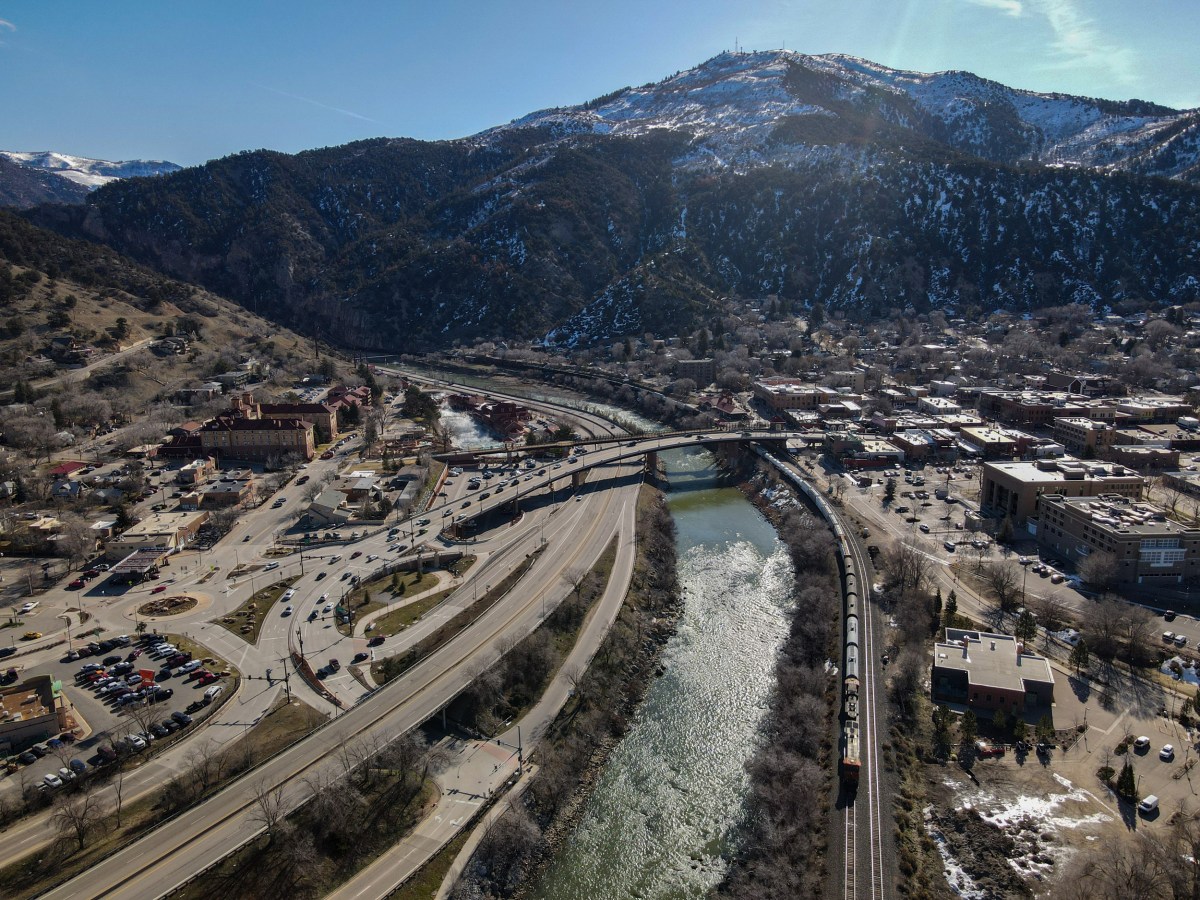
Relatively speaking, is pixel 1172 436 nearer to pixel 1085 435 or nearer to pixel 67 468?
pixel 1085 435

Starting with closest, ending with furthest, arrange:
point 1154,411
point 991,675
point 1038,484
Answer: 1. point 991,675
2. point 1038,484
3. point 1154,411

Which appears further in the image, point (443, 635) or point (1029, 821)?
point (443, 635)

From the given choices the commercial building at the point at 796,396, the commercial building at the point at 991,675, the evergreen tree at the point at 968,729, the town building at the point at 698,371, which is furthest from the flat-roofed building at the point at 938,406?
the evergreen tree at the point at 968,729

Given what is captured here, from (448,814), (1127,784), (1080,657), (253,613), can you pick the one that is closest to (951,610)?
(1080,657)

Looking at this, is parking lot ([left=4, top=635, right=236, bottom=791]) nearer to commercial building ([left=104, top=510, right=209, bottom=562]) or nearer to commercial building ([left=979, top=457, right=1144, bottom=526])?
commercial building ([left=104, top=510, right=209, bottom=562])

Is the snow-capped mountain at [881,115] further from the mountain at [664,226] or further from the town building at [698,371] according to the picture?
the town building at [698,371]

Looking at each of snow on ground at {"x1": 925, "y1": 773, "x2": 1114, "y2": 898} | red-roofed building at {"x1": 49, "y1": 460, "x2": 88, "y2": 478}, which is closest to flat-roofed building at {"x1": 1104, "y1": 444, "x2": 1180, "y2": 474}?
snow on ground at {"x1": 925, "y1": 773, "x2": 1114, "y2": 898}
